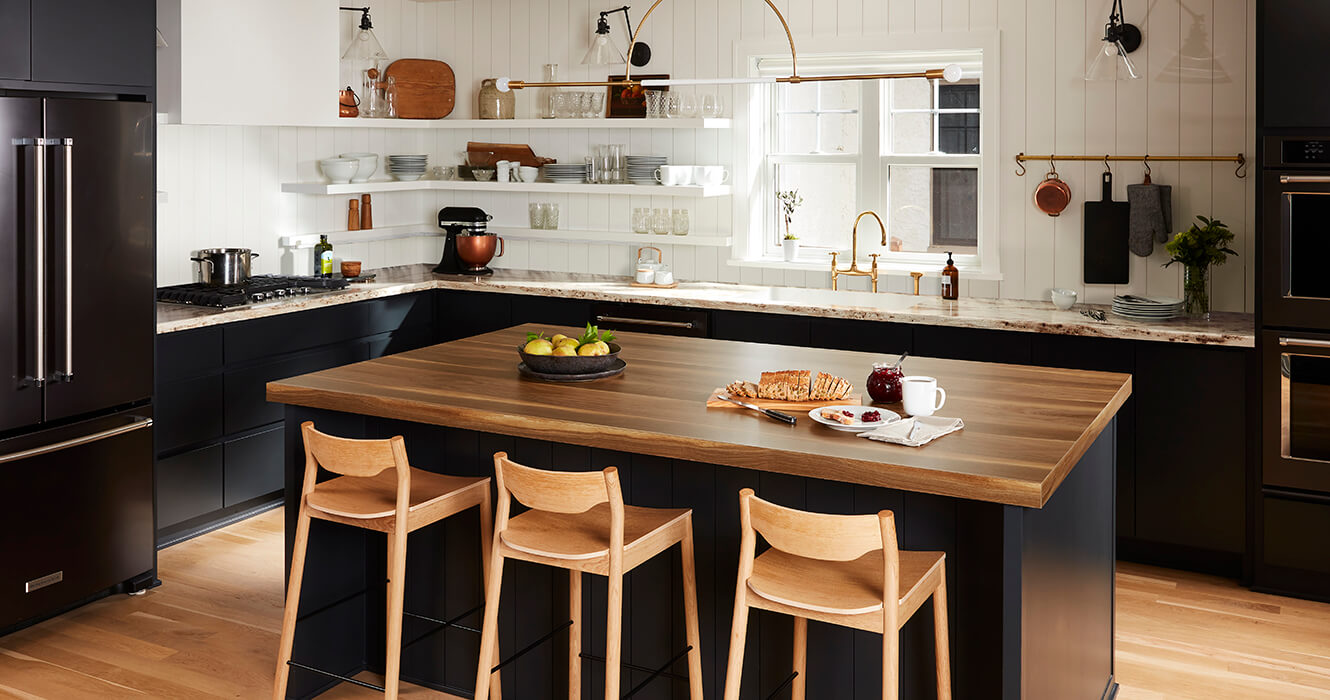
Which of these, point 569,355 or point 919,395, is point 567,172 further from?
point 919,395

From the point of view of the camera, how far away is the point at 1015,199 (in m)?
5.20

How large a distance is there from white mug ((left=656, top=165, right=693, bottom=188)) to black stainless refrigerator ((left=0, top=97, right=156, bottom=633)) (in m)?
2.48

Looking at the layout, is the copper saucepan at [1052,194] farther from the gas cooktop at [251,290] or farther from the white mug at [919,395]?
the gas cooktop at [251,290]

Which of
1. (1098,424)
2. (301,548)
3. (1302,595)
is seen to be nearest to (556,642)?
(301,548)

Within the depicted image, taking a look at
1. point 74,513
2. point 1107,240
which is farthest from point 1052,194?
point 74,513

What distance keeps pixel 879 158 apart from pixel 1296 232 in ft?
6.71

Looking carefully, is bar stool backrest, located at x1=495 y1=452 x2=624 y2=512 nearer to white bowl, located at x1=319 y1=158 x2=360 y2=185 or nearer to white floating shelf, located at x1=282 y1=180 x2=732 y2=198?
white floating shelf, located at x1=282 y1=180 x2=732 y2=198

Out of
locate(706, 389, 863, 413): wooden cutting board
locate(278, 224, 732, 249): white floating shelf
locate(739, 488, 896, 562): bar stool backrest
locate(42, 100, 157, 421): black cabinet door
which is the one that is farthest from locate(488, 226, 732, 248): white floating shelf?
locate(739, 488, 896, 562): bar stool backrest

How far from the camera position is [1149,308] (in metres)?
4.51

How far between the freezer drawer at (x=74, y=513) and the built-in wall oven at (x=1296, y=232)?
153 inches

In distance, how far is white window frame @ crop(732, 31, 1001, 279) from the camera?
5227 mm

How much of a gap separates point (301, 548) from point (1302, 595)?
3.36 metres

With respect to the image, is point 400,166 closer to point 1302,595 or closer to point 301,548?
point 301,548

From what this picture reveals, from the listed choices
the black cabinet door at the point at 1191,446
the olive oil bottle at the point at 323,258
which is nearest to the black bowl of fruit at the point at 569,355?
the black cabinet door at the point at 1191,446
